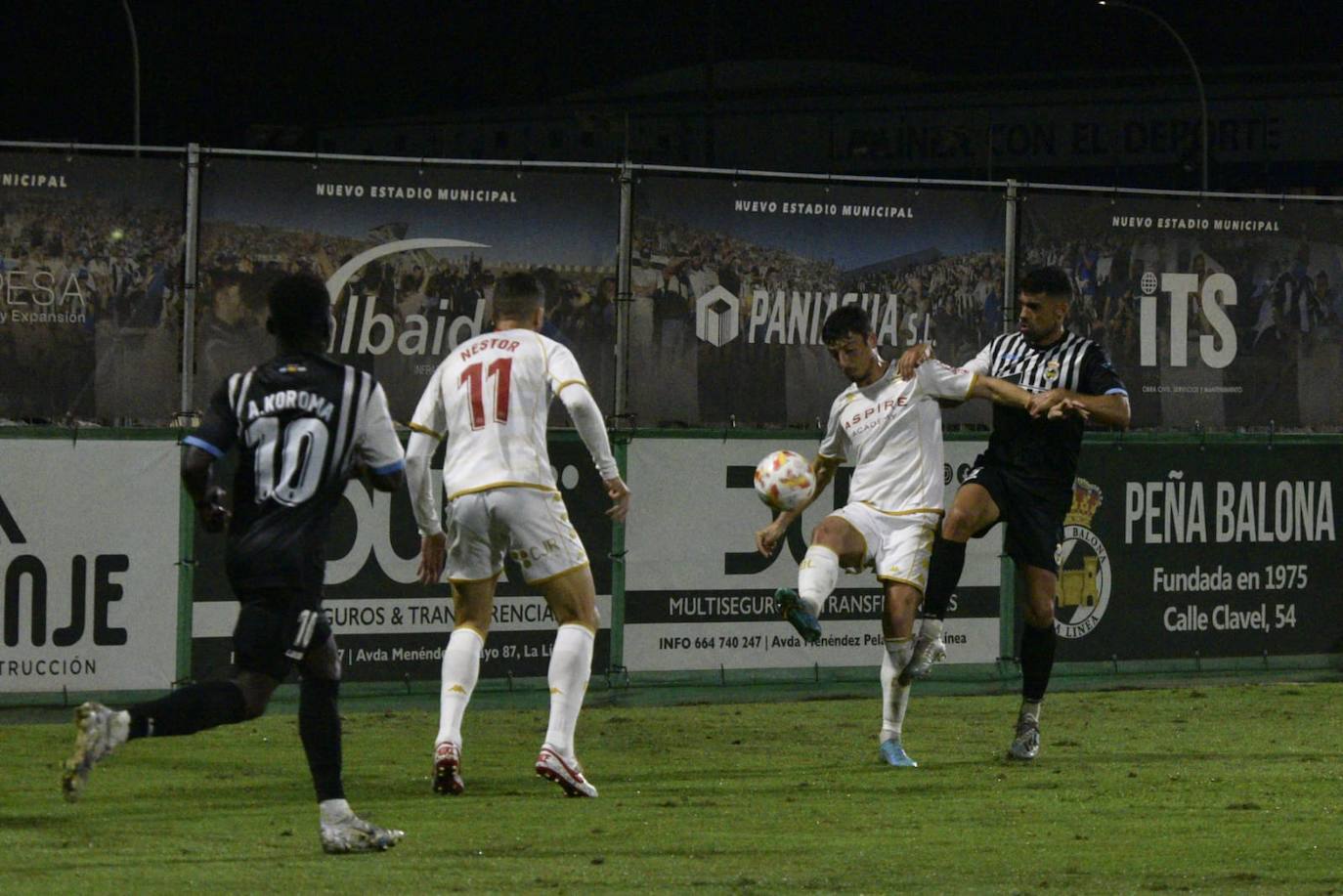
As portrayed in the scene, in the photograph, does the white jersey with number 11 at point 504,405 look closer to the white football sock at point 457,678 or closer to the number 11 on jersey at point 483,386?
the number 11 on jersey at point 483,386

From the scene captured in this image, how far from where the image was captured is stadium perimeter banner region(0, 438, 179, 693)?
1081cm

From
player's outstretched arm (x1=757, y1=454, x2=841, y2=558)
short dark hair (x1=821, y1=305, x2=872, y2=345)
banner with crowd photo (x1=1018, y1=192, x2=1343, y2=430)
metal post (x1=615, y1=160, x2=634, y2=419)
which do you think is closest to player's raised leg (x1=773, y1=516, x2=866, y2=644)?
player's outstretched arm (x1=757, y1=454, x2=841, y2=558)

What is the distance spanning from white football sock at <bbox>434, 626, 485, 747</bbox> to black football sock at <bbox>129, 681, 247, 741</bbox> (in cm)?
174

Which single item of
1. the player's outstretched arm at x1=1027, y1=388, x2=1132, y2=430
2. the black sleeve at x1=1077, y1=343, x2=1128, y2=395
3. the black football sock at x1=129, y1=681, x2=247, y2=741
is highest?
the black sleeve at x1=1077, y1=343, x2=1128, y2=395

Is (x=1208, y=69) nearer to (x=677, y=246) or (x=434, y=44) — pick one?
(x=434, y=44)

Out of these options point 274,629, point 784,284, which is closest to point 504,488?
point 274,629

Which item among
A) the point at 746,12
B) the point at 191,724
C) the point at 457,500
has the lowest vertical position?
the point at 191,724

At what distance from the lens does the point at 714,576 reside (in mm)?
12242

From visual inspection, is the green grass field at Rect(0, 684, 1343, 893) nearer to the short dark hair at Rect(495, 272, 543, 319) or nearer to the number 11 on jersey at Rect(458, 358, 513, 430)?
the number 11 on jersey at Rect(458, 358, 513, 430)

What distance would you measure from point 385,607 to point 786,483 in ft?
9.50

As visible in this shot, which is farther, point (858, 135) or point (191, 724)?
point (858, 135)

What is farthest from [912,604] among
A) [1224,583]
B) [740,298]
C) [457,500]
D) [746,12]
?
[746,12]

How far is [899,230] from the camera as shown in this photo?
12766 millimetres

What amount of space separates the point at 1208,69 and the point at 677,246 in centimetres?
5705
